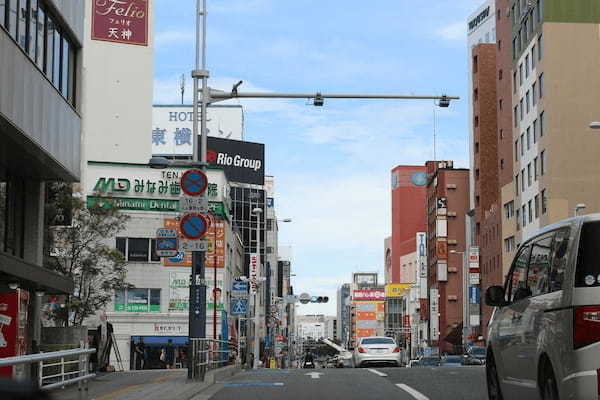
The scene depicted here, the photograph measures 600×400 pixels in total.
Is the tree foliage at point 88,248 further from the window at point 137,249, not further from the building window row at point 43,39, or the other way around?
the window at point 137,249

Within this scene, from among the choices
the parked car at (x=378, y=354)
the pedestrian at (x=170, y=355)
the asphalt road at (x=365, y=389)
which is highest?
the asphalt road at (x=365, y=389)

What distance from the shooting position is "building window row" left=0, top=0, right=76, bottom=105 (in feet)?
62.9

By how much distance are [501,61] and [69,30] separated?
6895 centimetres

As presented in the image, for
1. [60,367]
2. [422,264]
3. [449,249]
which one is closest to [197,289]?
[60,367]

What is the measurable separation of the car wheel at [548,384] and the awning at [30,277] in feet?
45.0

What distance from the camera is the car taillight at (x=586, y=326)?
7.27 metres

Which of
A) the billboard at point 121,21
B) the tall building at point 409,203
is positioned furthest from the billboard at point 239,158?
the tall building at point 409,203

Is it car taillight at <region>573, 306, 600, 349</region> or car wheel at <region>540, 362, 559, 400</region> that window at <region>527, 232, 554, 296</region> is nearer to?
car wheel at <region>540, 362, 559, 400</region>

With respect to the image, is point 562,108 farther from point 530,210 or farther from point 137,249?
point 137,249

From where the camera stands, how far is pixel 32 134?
20.4 metres

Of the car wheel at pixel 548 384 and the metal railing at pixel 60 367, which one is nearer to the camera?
the car wheel at pixel 548 384

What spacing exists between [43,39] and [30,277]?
512 cm

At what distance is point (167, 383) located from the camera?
1956cm

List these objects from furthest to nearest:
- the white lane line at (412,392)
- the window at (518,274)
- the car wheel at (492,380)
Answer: the white lane line at (412,392) < the car wheel at (492,380) < the window at (518,274)
